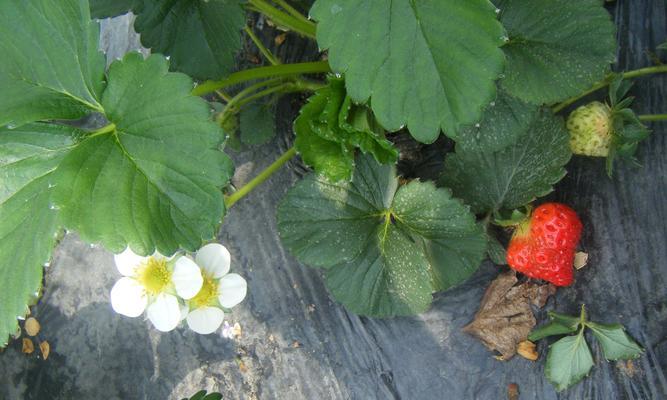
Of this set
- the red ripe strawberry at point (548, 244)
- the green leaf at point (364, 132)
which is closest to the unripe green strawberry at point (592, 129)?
the red ripe strawberry at point (548, 244)

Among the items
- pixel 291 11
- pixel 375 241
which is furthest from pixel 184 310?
pixel 291 11

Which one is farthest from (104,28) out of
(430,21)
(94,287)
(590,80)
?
(590,80)

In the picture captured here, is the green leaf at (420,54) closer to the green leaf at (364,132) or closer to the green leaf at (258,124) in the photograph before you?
the green leaf at (364,132)

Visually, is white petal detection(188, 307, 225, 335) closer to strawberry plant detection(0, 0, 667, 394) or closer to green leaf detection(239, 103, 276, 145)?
strawberry plant detection(0, 0, 667, 394)

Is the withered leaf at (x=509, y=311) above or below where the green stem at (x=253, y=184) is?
below

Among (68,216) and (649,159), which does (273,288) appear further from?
(649,159)

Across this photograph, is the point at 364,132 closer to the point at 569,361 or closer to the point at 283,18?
the point at 283,18
